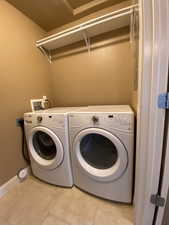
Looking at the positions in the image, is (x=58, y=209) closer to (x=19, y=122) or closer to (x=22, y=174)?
(x=22, y=174)

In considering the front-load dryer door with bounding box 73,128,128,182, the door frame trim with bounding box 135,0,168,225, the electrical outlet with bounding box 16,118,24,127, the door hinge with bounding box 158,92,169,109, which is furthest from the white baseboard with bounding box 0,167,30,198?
the door hinge with bounding box 158,92,169,109

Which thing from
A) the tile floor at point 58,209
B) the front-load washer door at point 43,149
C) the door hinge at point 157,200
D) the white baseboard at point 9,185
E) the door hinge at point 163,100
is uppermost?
the door hinge at point 163,100

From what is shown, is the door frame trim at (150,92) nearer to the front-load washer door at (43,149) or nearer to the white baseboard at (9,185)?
the front-load washer door at (43,149)

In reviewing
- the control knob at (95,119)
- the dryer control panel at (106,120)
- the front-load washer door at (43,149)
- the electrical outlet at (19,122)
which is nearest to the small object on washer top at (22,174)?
the front-load washer door at (43,149)

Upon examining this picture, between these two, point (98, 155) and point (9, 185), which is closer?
point (98, 155)

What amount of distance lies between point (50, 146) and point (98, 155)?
619 millimetres

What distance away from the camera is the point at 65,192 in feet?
4.34

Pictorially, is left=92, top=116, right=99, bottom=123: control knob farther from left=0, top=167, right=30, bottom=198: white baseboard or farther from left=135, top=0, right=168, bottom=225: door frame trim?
left=0, top=167, right=30, bottom=198: white baseboard

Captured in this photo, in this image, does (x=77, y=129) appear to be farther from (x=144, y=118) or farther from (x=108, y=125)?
(x=144, y=118)

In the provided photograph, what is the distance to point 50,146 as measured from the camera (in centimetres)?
143

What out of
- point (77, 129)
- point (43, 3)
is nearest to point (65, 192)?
point (77, 129)

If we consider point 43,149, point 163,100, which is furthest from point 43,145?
point 163,100

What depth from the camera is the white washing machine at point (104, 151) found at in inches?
36.7

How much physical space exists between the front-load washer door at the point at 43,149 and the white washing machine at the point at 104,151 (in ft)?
0.93
